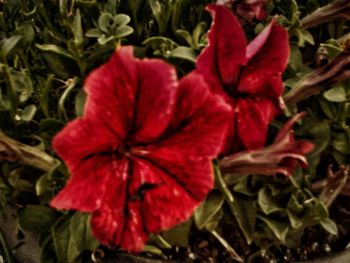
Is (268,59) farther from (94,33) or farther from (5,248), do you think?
(5,248)

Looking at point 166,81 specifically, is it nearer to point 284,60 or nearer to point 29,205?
point 284,60

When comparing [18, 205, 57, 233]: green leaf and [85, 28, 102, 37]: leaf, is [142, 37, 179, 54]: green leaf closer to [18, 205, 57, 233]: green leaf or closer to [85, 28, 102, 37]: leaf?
[85, 28, 102, 37]: leaf

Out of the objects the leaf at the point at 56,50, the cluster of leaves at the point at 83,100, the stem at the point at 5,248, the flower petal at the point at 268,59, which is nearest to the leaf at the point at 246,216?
the cluster of leaves at the point at 83,100

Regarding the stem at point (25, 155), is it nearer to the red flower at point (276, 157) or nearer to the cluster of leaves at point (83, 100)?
the cluster of leaves at point (83, 100)

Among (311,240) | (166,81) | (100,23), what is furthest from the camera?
(311,240)

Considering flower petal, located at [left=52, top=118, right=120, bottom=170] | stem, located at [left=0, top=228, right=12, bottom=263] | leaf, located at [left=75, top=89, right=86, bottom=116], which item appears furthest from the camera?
stem, located at [left=0, top=228, right=12, bottom=263]

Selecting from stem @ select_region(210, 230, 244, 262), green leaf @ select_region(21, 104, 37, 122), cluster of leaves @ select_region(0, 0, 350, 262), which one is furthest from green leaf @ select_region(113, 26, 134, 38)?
stem @ select_region(210, 230, 244, 262)

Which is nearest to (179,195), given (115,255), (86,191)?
(86,191)
